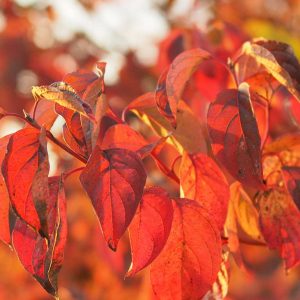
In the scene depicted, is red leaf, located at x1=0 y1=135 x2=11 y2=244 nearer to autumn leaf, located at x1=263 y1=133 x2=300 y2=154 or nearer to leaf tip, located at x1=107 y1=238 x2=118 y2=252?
leaf tip, located at x1=107 y1=238 x2=118 y2=252

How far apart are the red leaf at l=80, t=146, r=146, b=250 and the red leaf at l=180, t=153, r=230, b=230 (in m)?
0.21

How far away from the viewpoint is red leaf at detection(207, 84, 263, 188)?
44.7 inches

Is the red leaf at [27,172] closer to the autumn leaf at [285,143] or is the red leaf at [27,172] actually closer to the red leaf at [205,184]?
the red leaf at [205,184]

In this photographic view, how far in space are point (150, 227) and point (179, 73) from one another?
286 millimetres

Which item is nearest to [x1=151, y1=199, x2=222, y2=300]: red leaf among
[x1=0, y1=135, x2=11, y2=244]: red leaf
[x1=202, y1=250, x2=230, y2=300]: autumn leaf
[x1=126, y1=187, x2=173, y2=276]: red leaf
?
[x1=126, y1=187, x2=173, y2=276]: red leaf

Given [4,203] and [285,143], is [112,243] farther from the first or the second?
[285,143]

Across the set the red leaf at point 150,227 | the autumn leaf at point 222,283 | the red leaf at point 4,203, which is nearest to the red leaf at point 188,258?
the red leaf at point 150,227

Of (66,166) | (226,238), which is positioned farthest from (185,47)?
(66,166)

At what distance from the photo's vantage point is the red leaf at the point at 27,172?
38.8 inches

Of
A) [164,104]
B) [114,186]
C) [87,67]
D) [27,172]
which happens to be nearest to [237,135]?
[164,104]

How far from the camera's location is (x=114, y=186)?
107 cm

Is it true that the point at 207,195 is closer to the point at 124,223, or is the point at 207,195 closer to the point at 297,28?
the point at 124,223

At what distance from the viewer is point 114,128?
1.27 m

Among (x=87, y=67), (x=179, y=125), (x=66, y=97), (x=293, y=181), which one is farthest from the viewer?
(x=87, y=67)
